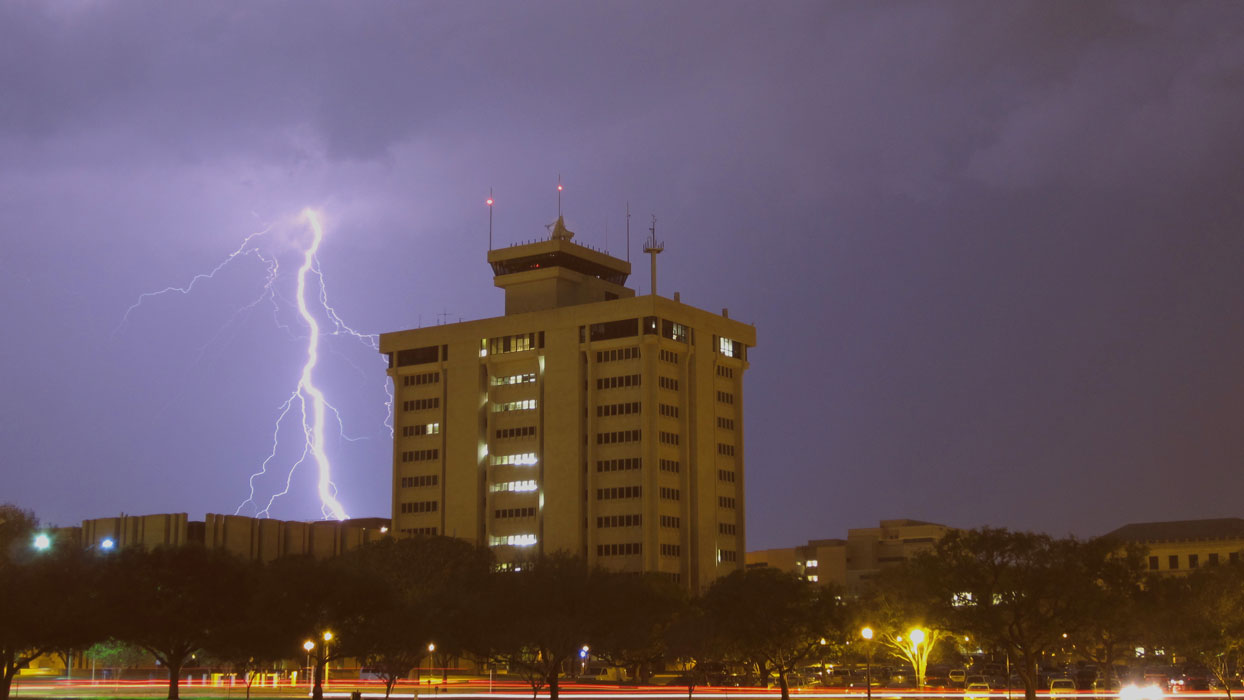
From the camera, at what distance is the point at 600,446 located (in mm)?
186750

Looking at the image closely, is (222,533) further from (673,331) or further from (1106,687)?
(1106,687)

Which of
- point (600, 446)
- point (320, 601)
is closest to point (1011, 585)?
point (320, 601)

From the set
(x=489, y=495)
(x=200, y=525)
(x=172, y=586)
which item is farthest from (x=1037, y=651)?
(x=489, y=495)

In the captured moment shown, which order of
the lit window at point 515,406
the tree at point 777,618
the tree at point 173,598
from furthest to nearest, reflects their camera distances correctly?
the lit window at point 515,406 → the tree at point 777,618 → the tree at point 173,598

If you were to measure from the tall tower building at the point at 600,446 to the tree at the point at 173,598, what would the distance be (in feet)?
341

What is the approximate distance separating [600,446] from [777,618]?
8460 centimetres

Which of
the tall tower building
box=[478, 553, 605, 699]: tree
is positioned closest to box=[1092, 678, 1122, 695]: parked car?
box=[478, 553, 605, 699]: tree

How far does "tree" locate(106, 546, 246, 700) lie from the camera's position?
241ft

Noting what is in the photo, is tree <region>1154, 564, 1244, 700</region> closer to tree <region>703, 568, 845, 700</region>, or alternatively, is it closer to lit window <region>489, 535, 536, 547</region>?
tree <region>703, 568, 845, 700</region>

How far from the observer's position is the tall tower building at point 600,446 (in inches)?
7219

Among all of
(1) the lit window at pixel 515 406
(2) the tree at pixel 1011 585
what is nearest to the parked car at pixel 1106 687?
(2) the tree at pixel 1011 585

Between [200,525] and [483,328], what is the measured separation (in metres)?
57.5

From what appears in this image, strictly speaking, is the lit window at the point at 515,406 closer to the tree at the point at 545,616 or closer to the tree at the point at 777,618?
the tree at the point at 777,618

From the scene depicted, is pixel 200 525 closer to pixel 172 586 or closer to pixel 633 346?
pixel 633 346
